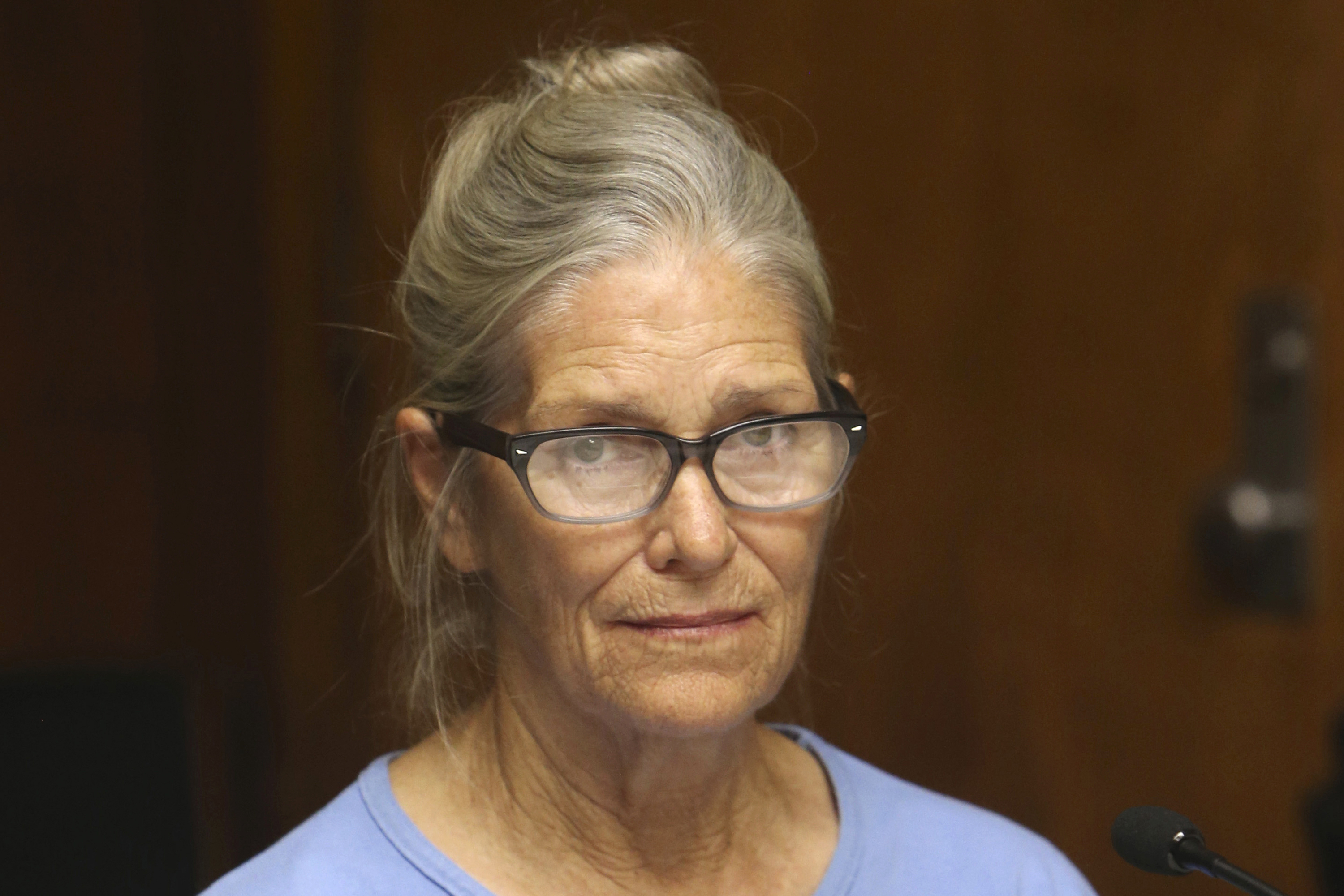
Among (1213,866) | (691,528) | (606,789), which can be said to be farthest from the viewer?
(606,789)

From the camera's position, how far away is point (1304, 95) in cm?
178

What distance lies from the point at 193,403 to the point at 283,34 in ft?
1.69

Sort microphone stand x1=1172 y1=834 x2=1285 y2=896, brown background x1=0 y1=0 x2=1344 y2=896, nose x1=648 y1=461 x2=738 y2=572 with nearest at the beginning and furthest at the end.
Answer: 1. microphone stand x1=1172 y1=834 x2=1285 y2=896
2. nose x1=648 y1=461 x2=738 y2=572
3. brown background x1=0 y1=0 x2=1344 y2=896

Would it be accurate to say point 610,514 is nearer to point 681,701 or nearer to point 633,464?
point 633,464

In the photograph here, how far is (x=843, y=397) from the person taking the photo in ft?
4.05

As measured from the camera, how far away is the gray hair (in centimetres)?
114

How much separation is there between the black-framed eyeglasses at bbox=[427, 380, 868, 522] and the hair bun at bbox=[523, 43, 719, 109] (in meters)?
0.32

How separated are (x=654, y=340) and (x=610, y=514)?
134 millimetres

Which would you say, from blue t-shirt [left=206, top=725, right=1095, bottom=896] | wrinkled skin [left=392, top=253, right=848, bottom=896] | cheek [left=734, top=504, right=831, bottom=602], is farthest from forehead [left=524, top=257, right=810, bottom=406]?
blue t-shirt [left=206, top=725, right=1095, bottom=896]

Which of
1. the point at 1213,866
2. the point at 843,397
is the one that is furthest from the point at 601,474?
the point at 1213,866

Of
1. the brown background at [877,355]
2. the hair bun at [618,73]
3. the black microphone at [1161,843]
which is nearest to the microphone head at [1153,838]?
the black microphone at [1161,843]

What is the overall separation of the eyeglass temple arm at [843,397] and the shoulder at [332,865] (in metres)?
0.51

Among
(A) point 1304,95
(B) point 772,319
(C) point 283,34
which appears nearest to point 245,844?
(C) point 283,34

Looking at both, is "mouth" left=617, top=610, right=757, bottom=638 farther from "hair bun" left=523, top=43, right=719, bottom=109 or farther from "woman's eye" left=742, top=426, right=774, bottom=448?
"hair bun" left=523, top=43, right=719, bottom=109
